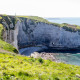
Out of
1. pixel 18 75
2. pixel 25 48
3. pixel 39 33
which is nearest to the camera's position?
pixel 18 75

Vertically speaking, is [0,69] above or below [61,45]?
above

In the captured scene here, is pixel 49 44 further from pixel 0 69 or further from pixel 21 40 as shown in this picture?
pixel 0 69

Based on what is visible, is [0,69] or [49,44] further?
[49,44]

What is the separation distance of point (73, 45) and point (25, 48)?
36.5 metres

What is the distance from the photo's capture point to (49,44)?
93.2m

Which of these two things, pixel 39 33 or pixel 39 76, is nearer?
pixel 39 76

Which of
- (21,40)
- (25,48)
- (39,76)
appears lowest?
(25,48)

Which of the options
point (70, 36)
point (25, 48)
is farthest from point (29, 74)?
point (70, 36)

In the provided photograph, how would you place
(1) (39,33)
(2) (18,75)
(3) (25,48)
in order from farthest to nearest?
(1) (39,33) < (3) (25,48) < (2) (18,75)

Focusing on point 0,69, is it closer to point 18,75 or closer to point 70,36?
point 18,75

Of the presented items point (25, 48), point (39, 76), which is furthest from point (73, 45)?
point (39, 76)

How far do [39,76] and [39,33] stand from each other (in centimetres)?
7986

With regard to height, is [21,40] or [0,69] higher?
[0,69]

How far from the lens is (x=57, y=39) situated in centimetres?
9325
